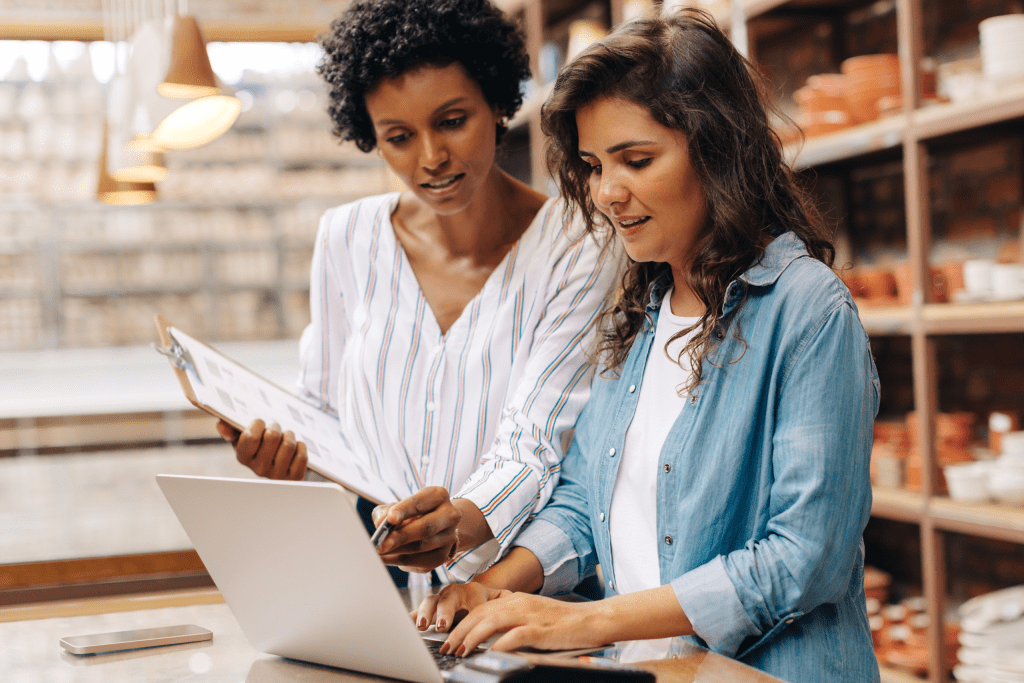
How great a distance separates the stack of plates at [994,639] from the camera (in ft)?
6.29

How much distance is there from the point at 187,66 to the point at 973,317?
5.76 ft

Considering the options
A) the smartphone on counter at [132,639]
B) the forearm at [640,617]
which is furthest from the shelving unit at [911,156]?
the smartphone on counter at [132,639]

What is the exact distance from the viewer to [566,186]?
50.3 inches

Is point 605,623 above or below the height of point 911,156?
below

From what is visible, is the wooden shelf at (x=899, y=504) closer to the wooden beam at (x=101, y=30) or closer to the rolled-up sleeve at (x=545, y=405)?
the rolled-up sleeve at (x=545, y=405)

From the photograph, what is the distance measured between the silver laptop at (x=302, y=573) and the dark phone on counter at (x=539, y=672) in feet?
0.10

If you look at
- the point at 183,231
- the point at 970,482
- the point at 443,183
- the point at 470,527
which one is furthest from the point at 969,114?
the point at 183,231

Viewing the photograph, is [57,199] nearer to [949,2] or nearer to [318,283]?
[318,283]

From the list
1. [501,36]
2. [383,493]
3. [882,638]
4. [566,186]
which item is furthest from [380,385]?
[882,638]

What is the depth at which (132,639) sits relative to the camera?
102 cm

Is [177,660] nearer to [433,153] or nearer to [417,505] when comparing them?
[417,505]

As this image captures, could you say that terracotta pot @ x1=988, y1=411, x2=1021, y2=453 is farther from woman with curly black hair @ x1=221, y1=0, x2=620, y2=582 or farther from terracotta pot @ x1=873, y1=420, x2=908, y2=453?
woman with curly black hair @ x1=221, y1=0, x2=620, y2=582

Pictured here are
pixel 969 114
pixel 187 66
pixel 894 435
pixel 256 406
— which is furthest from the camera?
pixel 894 435

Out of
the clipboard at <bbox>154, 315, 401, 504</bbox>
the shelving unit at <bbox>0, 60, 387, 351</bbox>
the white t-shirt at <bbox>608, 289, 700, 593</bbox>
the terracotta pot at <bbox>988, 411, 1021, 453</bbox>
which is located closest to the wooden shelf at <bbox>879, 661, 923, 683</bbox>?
the terracotta pot at <bbox>988, 411, 1021, 453</bbox>
